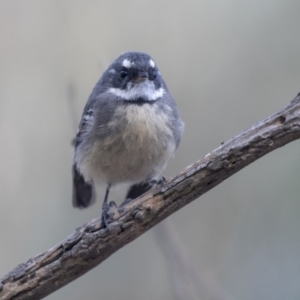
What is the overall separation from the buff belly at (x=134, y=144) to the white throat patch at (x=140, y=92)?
6cm

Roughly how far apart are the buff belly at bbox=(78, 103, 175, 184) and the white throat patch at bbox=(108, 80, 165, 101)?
65mm

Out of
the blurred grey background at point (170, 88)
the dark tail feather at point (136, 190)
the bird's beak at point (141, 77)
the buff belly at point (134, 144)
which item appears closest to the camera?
the buff belly at point (134, 144)

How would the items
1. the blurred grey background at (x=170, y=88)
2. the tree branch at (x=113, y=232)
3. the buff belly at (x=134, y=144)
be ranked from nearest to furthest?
the tree branch at (x=113, y=232) < the buff belly at (x=134, y=144) < the blurred grey background at (x=170, y=88)

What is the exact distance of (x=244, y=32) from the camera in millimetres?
4430

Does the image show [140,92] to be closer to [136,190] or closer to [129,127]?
[129,127]

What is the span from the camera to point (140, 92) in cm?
311

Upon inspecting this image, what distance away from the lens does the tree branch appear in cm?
246

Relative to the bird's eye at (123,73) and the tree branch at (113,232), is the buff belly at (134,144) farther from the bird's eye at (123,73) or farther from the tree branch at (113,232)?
the tree branch at (113,232)

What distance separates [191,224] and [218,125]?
2.73 ft

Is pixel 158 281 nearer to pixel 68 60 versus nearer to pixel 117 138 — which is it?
pixel 117 138

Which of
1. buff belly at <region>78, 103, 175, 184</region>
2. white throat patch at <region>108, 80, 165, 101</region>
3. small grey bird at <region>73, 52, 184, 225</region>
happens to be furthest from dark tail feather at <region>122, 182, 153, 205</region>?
white throat patch at <region>108, 80, 165, 101</region>

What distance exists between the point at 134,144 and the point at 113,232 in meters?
0.60

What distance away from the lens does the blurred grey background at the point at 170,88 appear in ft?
13.8

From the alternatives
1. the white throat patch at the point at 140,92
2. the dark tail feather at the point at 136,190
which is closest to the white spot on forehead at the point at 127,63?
the white throat patch at the point at 140,92
